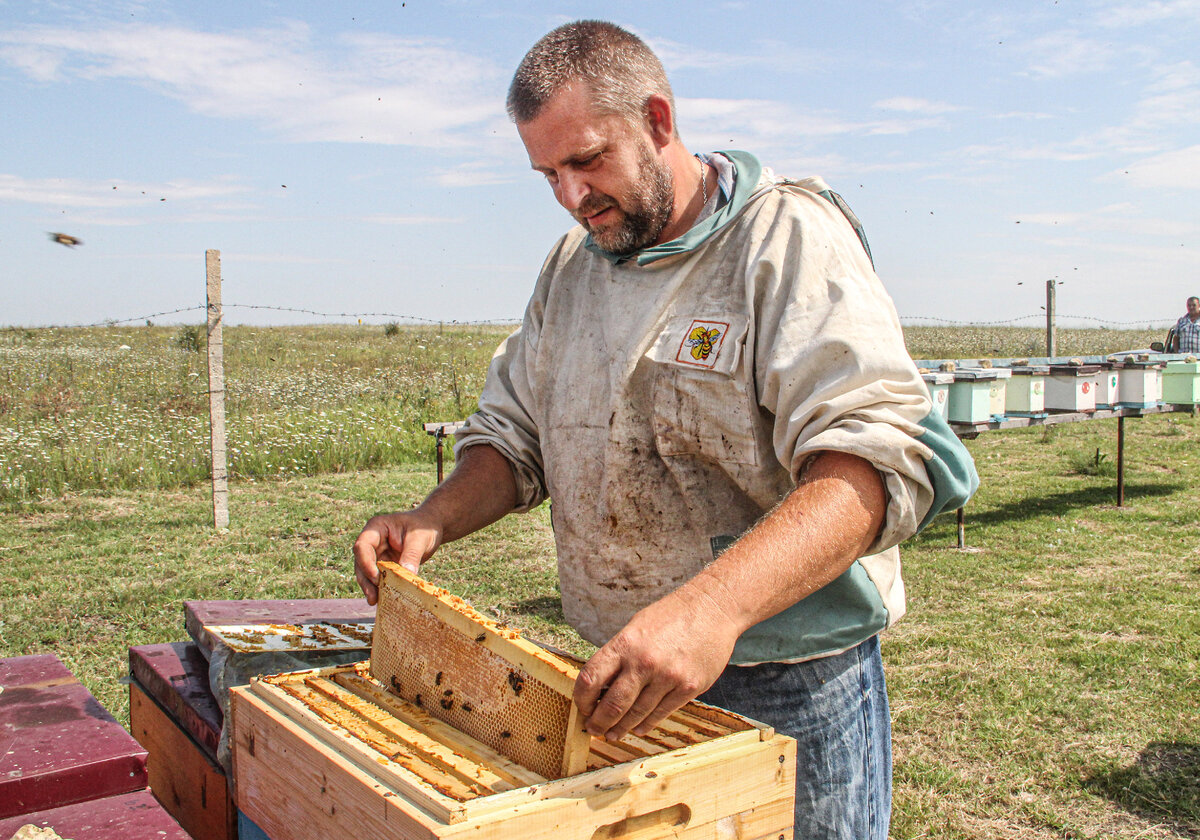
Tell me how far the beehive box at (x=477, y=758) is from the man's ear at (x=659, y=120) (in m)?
0.99

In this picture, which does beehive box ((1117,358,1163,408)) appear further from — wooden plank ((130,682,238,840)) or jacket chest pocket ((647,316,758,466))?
wooden plank ((130,682,238,840))

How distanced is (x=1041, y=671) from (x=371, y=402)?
996cm

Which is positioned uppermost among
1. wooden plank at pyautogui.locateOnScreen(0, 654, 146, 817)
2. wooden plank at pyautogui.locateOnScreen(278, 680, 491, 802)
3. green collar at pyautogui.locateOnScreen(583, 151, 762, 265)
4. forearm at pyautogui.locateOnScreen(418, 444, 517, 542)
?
green collar at pyautogui.locateOnScreen(583, 151, 762, 265)

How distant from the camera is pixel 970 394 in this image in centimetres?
771

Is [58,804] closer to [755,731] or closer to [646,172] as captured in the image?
[755,731]

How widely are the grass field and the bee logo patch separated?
2.88 metres

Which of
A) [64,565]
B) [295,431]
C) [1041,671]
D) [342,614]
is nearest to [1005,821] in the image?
[1041,671]

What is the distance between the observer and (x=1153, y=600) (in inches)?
253

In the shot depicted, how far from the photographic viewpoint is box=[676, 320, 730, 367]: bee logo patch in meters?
1.71

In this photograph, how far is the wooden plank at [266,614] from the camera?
2.77m

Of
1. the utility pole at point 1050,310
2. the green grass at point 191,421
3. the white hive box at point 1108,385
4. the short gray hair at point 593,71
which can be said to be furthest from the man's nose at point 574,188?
the utility pole at point 1050,310

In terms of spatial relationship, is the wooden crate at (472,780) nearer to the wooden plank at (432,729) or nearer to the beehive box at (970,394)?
the wooden plank at (432,729)

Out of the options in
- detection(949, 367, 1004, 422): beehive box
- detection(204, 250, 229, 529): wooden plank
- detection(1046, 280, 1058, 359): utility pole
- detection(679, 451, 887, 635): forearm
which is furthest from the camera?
detection(1046, 280, 1058, 359): utility pole

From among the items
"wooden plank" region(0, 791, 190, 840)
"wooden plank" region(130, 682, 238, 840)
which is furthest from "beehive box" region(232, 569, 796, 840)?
"wooden plank" region(130, 682, 238, 840)
